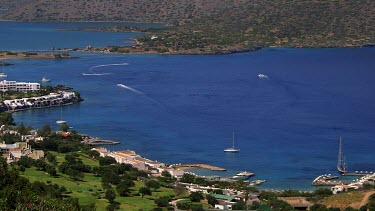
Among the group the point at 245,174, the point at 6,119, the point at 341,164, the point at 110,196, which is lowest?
the point at 110,196

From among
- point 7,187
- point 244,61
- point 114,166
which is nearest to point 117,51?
point 244,61

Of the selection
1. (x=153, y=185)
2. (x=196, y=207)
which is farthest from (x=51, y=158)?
(x=196, y=207)

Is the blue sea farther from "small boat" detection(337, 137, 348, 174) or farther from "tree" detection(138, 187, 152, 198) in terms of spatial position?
"tree" detection(138, 187, 152, 198)

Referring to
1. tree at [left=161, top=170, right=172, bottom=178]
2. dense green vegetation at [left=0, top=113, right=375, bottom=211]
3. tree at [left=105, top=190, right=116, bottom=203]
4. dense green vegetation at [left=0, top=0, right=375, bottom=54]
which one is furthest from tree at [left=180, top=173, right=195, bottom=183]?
dense green vegetation at [left=0, top=0, right=375, bottom=54]

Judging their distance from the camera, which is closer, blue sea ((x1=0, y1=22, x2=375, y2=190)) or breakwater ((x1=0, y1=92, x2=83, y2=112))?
blue sea ((x1=0, y1=22, x2=375, y2=190))

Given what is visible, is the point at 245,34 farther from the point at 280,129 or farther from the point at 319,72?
the point at 280,129

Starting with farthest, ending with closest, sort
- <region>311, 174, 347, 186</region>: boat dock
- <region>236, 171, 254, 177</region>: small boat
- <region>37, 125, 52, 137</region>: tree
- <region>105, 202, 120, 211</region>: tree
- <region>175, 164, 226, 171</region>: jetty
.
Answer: <region>37, 125, 52, 137</region>: tree → <region>175, 164, 226, 171</region>: jetty → <region>236, 171, 254, 177</region>: small boat → <region>311, 174, 347, 186</region>: boat dock → <region>105, 202, 120, 211</region>: tree

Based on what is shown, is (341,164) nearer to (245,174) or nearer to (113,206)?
(245,174)
